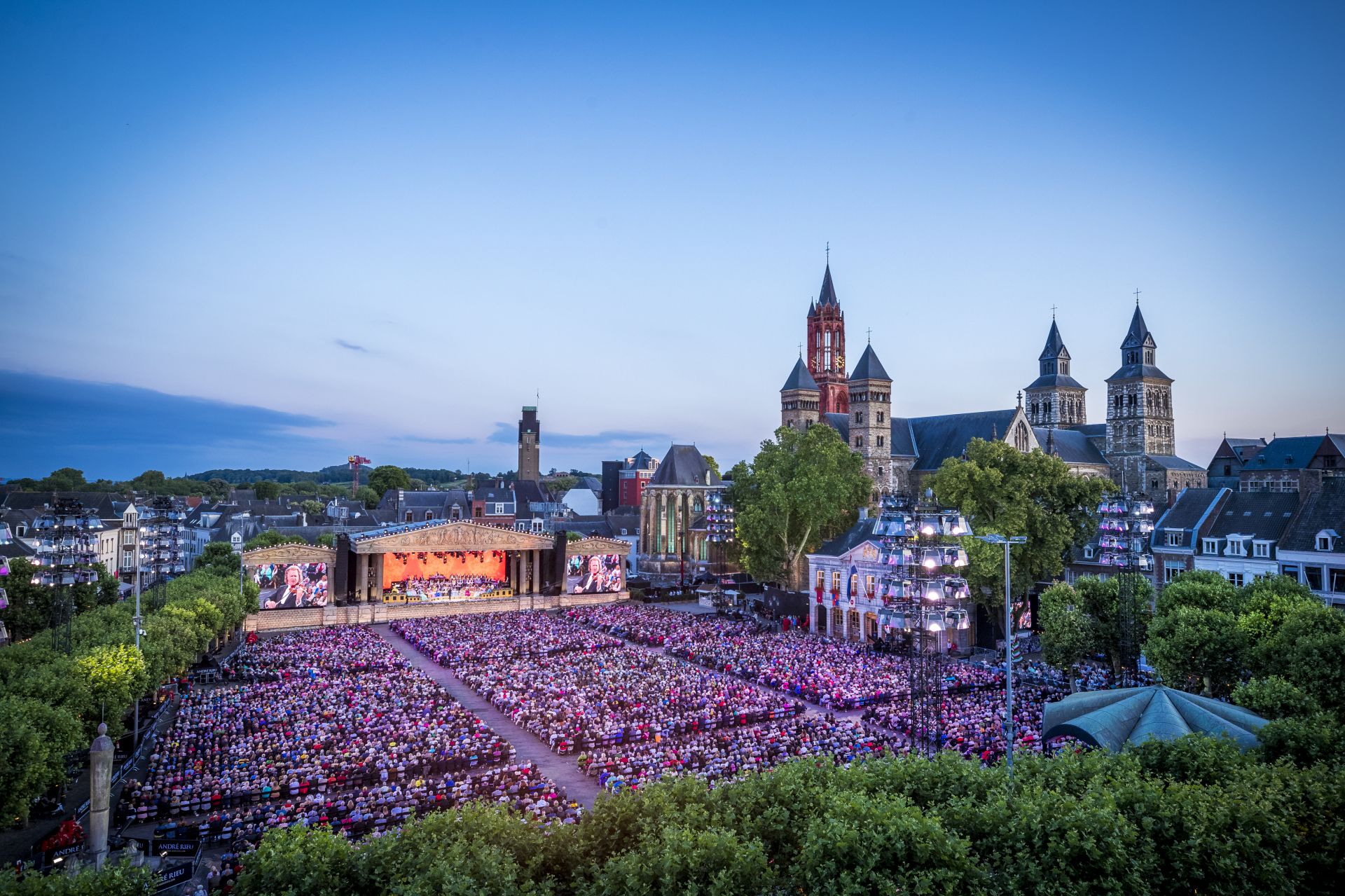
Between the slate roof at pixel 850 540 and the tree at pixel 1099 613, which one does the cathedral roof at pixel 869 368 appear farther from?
the tree at pixel 1099 613

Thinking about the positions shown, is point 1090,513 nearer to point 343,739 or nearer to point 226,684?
point 343,739

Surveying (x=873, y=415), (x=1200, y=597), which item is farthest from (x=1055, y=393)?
(x=1200, y=597)

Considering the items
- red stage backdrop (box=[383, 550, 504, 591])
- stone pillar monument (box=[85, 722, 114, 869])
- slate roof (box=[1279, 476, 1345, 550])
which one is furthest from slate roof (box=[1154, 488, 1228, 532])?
stone pillar monument (box=[85, 722, 114, 869])

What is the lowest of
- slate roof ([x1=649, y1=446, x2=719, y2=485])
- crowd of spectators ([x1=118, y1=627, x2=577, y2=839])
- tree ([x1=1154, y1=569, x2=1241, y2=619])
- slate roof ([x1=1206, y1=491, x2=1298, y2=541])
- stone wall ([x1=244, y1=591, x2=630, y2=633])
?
stone wall ([x1=244, y1=591, x2=630, y2=633])

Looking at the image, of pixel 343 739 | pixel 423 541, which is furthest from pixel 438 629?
pixel 343 739

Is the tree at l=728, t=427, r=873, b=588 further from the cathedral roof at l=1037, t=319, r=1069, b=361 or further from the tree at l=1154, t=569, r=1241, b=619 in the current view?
the cathedral roof at l=1037, t=319, r=1069, b=361

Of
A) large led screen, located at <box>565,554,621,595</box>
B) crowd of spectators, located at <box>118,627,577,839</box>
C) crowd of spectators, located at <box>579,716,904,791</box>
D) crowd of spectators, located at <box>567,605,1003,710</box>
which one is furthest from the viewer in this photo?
large led screen, located at <box>565,554,621,595</box>
